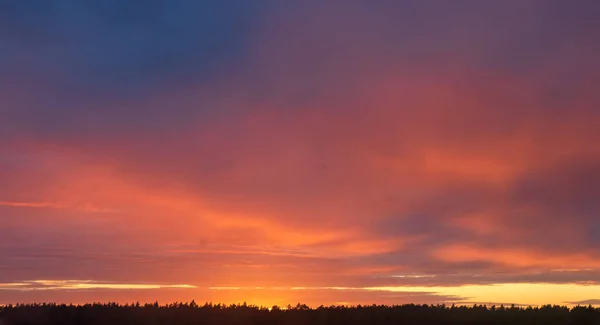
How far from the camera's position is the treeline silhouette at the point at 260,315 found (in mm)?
41344

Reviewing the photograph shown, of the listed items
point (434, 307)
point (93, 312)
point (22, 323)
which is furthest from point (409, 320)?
point (22, 323)

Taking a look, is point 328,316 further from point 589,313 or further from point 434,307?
point 589,313

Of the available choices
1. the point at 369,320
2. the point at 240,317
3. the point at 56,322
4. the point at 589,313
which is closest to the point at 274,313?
the point at 240,317

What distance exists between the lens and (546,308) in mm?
40531

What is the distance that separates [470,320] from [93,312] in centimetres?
2009

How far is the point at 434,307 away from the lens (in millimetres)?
→ 42219

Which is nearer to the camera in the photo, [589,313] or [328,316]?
[589,313]

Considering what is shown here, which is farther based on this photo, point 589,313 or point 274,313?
point 274,313

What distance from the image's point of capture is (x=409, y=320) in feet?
138

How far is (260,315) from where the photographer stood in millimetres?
42969

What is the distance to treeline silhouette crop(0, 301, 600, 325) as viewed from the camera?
41.3 metres

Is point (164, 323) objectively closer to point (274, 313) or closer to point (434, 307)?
point (274, 313)

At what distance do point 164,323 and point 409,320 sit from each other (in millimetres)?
12836

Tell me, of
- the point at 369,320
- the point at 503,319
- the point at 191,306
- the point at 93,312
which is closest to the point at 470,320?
the point at 503,319
